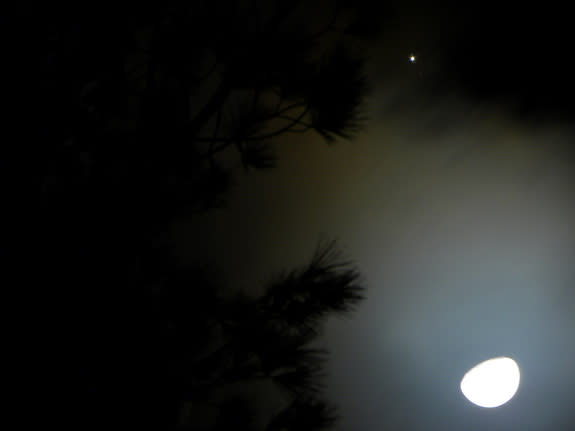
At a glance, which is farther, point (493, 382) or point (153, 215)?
point (493, 382)

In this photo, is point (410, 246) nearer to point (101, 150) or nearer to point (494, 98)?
point (494, 98)

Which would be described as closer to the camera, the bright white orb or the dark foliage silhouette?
the dark foliage silhouette

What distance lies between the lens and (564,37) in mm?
1641

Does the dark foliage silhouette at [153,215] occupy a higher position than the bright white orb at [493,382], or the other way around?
the dark foliage silhouette at [153,215]

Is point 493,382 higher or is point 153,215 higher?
point 153,215

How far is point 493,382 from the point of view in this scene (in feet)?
4.44

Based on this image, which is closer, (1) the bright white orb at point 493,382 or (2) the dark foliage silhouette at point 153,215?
(2) the dark foliage silhouette at point 153,215

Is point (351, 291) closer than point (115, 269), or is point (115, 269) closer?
point (115, 269)

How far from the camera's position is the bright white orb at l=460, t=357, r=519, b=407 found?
1.35 metres

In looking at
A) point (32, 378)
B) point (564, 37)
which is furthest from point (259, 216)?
point (564, 37)

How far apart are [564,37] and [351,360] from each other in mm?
1310

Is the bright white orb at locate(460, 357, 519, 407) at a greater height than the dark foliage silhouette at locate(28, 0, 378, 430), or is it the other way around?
the dark foliage silhouette at locate(28, 0, 378, 430)

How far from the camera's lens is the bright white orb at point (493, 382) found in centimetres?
135

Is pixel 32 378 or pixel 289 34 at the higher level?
pixel 289 34
